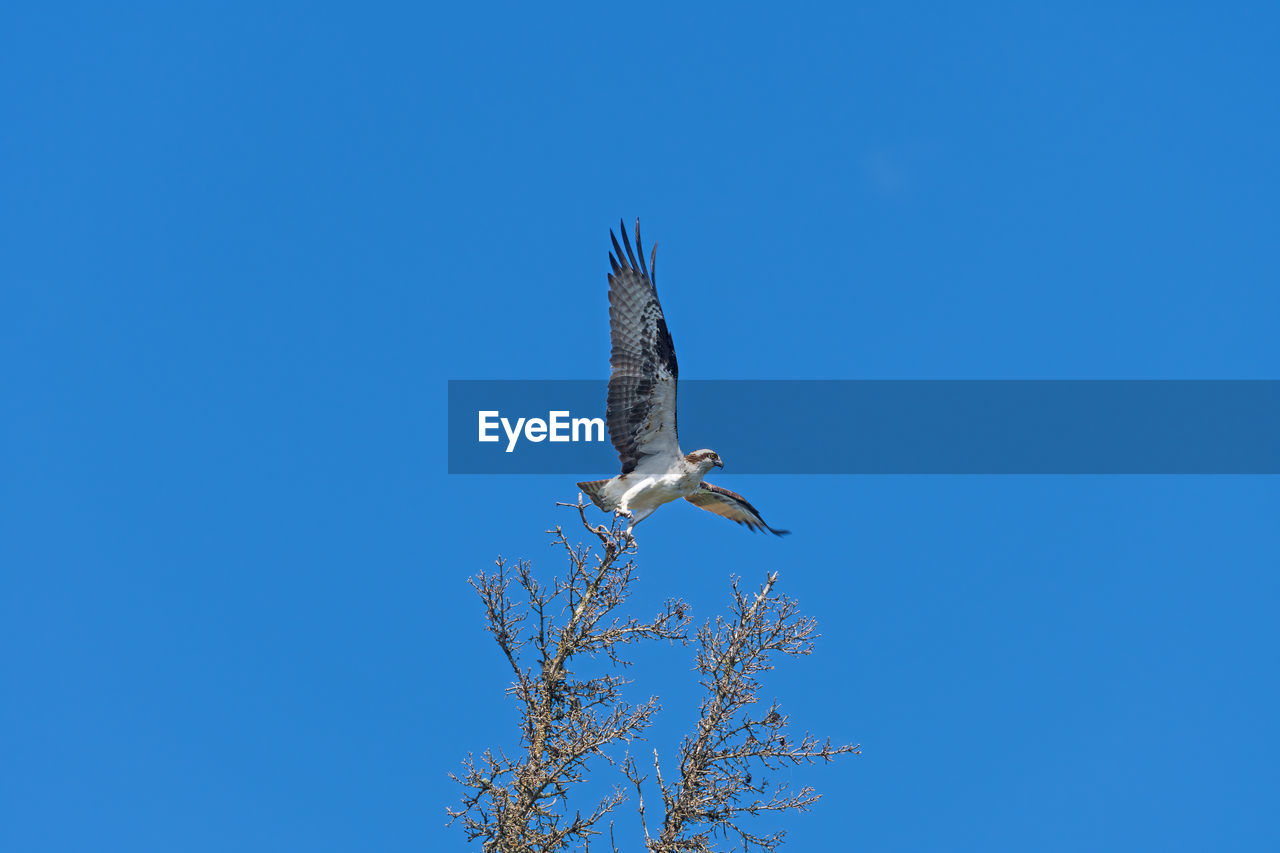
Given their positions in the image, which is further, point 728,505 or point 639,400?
point 728,505

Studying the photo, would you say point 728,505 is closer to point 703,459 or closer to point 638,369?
point 703,459

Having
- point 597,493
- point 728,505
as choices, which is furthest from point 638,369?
point 728,505

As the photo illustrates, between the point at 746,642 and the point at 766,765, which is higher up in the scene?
the point at 746,642

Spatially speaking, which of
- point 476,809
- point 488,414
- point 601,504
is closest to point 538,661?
point 476,809

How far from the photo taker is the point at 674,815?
1005 cm

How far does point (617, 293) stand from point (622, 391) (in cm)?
Answer: 106

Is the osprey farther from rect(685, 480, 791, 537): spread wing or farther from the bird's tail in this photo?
rect(685, 480, 791, 537): spread wing

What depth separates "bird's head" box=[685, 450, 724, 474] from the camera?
1333cm

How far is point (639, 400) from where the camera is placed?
42.8 feet

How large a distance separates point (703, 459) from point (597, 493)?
50.8 inches

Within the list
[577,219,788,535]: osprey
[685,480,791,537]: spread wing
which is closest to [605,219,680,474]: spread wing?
[577,219,788,535]: osprey

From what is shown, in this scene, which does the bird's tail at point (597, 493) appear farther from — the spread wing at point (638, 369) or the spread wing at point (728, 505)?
the spread wing at point (728, 505)

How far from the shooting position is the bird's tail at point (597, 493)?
12836 millimetres

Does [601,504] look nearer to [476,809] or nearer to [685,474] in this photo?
[685,474]
